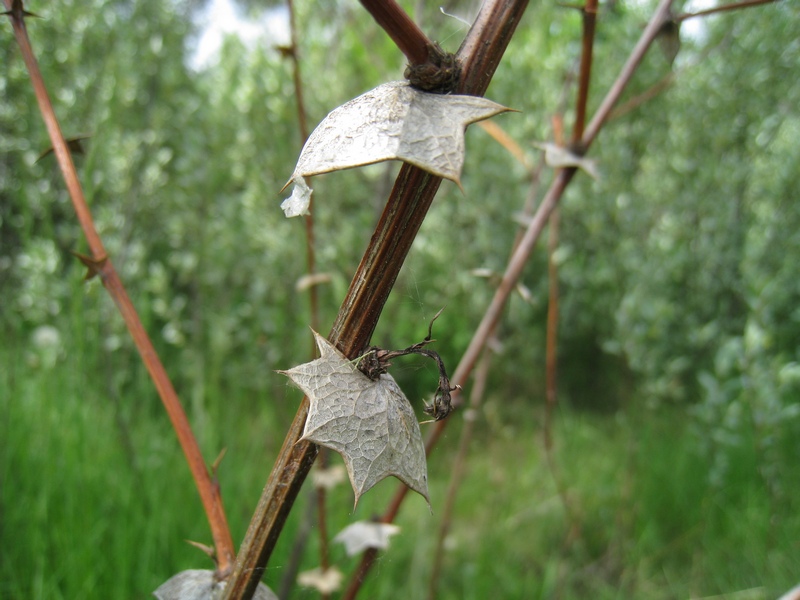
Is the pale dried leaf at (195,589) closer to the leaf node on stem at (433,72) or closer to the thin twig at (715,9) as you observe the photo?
the leaf node on stem at (433,72)

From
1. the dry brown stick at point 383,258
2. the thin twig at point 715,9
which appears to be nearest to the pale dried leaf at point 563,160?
the thin twig at point 715,9

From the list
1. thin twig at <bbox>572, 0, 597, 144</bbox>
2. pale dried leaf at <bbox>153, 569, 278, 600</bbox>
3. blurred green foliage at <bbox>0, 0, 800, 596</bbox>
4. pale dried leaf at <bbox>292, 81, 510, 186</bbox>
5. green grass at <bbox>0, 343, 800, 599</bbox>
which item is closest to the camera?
pale dried leaf at <bbox>292, 81, 510, 186</bbox>

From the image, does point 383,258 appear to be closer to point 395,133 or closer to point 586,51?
point 395,133

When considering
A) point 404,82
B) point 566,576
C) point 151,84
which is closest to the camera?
point 404,82

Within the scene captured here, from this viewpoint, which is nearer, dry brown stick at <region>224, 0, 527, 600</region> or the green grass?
dry brown stick at <region>224, 0, 527, 600</region>

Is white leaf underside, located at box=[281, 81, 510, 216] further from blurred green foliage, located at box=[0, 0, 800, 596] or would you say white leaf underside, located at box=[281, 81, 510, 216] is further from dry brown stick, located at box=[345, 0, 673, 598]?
blurred green foliage, located at box=[0, 0, 800, 596]

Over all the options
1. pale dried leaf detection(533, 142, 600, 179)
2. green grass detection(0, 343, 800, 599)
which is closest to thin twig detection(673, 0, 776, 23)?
pale dried leaf detection(533, 142, 600, 179)

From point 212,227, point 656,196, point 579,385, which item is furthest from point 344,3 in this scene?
point 579,385

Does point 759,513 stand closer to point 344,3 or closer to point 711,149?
point 711,149
